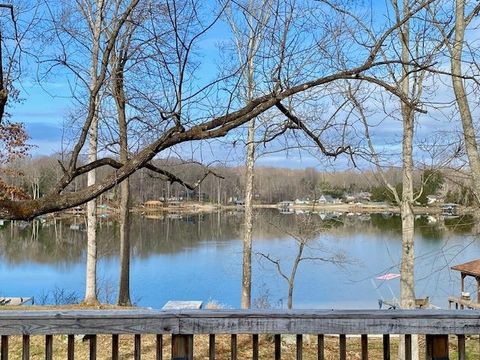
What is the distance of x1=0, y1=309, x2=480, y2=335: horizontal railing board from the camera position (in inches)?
81.1

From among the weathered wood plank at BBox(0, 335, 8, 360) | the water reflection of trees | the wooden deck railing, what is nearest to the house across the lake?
the water reflection of trees

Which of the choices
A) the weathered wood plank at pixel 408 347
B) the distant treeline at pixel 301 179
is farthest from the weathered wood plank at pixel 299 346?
the distant treeline at pixel 301 179

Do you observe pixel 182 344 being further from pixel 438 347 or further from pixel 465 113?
pixel 465 113

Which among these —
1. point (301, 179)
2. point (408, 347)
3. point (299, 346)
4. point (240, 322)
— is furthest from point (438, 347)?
point (301, 179)

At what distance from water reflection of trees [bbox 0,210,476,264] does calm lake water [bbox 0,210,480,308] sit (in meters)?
0.07

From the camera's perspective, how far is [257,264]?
17297 mm

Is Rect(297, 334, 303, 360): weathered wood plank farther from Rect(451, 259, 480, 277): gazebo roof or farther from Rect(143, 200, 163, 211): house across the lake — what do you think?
Rect(143, 200, 163, 211): house across the lake

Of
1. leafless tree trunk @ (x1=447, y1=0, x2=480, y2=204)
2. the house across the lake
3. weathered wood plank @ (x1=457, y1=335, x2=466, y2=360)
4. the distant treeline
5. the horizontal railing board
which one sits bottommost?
weathered wood plank @ (x1=457, y1=335, x2=466, y2=360)

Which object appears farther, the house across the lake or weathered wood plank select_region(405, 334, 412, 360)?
the house across the lake

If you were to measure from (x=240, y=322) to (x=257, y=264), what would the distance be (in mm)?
15403

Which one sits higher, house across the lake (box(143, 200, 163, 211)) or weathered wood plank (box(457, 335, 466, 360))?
house across the lake (box(143, 200, 163, 211))

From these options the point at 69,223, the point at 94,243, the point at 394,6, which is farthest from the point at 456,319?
the point at 69,223

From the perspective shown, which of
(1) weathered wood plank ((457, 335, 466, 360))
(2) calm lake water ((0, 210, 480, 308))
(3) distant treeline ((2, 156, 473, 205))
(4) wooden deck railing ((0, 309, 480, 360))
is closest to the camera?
(4) wooden deck railing ((0, 309, 480, 360))

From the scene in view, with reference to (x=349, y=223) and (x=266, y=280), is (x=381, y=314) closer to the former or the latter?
(x=266, y=280)
